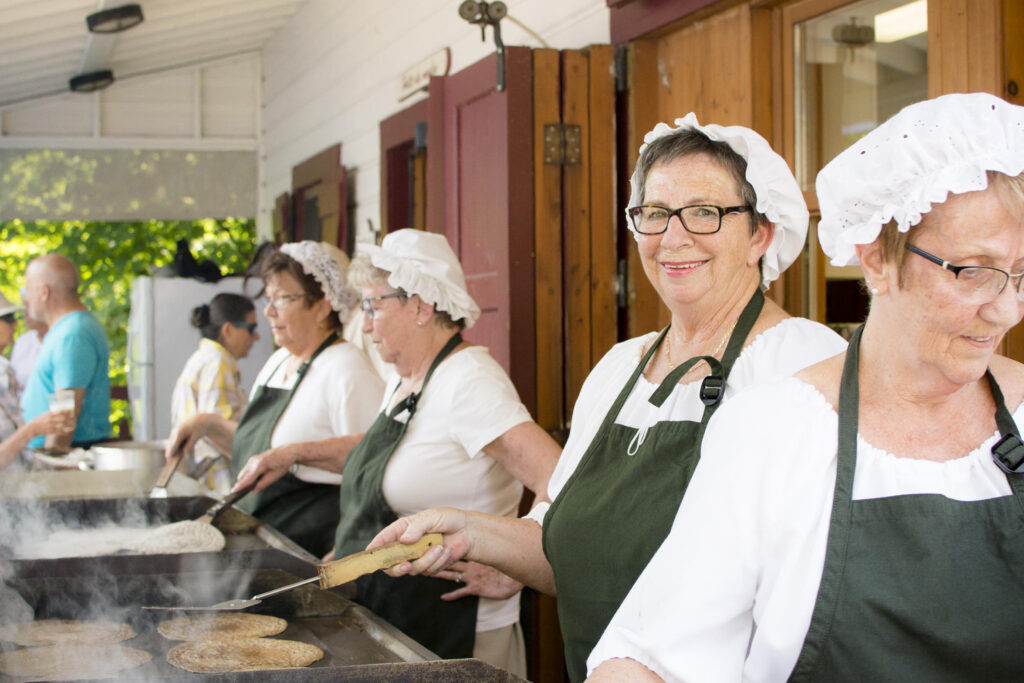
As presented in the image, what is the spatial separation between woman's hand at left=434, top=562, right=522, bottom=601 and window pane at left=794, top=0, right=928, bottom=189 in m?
1.34

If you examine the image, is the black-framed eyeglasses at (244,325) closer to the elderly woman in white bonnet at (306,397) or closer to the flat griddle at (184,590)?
the elderly woman in white bonnet at (306,397)

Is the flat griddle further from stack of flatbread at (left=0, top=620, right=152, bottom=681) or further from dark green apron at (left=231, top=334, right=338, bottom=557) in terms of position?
dark green apron at (left=231, top=334, right=338, bottom=557)

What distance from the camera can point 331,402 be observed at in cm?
363

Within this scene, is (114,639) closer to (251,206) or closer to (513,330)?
(513,330)

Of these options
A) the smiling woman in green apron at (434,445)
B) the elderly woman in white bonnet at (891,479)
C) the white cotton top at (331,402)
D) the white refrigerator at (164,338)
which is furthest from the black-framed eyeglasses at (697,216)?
the white refrigerator at (164,338)

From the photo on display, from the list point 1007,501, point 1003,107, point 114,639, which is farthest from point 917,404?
point 114,639

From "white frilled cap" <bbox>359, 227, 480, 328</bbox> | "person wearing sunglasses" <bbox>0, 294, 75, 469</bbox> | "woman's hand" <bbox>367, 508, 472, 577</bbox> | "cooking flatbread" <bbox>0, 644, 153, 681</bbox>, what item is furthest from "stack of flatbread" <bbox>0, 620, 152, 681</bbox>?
"person wearing sunglasses" <bbox>0, 294, 75, 469</bbox>

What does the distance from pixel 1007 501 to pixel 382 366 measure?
169 inches

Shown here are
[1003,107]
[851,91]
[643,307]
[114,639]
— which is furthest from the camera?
[643,307]

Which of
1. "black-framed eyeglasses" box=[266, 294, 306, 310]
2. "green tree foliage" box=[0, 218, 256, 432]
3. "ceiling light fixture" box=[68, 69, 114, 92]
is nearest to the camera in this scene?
"black-framed eyeglasses" box=[266, 294, 306, 310]

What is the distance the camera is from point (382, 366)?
531 centimetres

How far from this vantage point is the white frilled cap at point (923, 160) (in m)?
1.17

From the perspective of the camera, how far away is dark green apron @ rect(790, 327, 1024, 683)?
1.19 m

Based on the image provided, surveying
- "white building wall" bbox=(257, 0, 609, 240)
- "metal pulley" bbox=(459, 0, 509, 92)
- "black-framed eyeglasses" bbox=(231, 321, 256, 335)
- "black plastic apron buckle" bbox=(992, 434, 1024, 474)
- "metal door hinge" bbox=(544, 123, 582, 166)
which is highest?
"white building wall" bbox=(257, 0, 609, 240)
